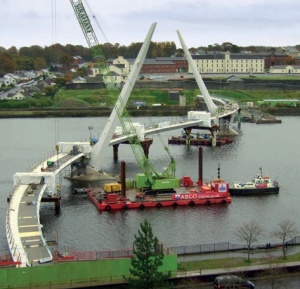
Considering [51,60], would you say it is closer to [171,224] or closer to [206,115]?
[206,115]

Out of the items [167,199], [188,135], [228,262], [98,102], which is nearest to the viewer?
[228,262]

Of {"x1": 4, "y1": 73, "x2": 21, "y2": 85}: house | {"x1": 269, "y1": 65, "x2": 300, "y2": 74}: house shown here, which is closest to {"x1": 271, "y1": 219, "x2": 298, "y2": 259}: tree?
{"x1": 4, "y1": 73, "x2": 21, "y2": 85}: house

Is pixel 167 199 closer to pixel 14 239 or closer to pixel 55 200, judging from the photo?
pixel 55 200

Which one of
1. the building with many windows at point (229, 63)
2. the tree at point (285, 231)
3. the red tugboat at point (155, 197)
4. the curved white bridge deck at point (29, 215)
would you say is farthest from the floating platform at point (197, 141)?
the building with many windows at point (229, 63)

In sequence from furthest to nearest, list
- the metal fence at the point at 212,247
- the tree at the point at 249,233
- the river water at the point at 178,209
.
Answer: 1. the river water at the point at 178,209
2. the tree at the point at 249,233
3. the metal fence at the point at 212,247

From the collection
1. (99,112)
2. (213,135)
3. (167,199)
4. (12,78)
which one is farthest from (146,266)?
(12,78)

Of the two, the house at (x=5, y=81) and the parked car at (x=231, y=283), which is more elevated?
the house at (x=5, y=81)

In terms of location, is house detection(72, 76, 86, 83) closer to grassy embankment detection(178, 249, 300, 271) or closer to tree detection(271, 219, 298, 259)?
tree detection(271, 219, 298, 259)

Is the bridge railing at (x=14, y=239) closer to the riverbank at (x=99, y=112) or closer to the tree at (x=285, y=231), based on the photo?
the tree at (x=285, y=231)
